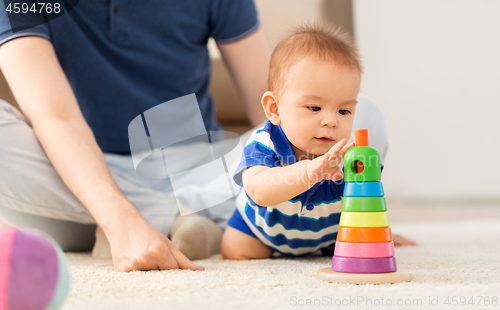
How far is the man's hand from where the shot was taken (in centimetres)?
68

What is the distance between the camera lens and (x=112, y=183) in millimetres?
798

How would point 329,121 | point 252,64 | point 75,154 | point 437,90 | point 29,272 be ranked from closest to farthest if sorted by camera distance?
point 29,272 < point 329,121 < point 75,154 < point 252,64 < point 437,90

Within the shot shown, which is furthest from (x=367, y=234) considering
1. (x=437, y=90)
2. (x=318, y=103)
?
(x=437, y=90)

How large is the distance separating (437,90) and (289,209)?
217 centimetres

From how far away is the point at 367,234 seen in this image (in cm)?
59

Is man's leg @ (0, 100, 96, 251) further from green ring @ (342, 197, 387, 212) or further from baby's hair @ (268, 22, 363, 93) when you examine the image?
green ring @ (342, 197, 387, 212)

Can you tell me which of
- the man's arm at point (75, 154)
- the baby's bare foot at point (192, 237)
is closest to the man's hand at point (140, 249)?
the man's arm at point (75, 154)

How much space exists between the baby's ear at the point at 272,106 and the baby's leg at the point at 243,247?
27 centimetres

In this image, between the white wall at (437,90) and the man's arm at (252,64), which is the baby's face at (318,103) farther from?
the white wall at (437,90)

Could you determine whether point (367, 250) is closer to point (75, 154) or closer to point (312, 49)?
point (312, 49)

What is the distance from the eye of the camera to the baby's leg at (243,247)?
89 centimetres

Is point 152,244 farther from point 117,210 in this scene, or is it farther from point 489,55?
point 489,55

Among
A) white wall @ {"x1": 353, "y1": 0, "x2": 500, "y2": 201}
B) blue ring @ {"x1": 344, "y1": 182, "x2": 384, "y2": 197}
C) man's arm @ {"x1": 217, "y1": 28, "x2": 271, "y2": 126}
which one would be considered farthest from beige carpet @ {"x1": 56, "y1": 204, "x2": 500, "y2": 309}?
white wall @ {"x1": 353, "y1": 0, "x2": 500, "y2": 201}

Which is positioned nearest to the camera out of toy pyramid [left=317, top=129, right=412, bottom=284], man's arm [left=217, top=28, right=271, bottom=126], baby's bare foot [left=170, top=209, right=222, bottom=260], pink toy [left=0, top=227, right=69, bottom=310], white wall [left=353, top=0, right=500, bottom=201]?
pink toy [left=0, top=227, right=69, bottom=310]
